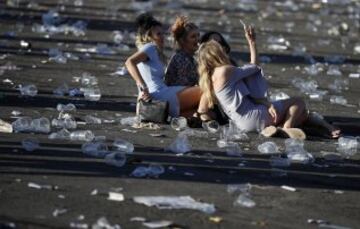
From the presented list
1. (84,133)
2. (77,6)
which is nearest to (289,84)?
(84,133)

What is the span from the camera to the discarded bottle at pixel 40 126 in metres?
9.79

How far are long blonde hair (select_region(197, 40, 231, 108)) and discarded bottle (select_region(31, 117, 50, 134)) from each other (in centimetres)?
170

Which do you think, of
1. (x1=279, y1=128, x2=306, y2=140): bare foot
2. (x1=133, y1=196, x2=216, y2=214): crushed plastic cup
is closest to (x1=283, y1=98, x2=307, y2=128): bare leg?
(x1=279, y1=128, x2=306, y2=140): bare foot

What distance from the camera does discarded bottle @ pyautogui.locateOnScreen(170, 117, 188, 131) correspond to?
34.7ft

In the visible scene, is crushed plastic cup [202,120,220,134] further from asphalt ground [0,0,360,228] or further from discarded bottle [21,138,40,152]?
discarded bottle [21,138,40,152]

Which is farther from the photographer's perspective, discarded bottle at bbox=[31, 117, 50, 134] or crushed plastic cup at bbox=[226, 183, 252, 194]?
Result: discarded bottle at bbox=[31, 117, 50, 134]

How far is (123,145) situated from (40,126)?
111cm

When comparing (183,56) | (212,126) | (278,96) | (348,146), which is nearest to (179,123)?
(212,126)

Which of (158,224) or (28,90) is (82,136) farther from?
(28,90)

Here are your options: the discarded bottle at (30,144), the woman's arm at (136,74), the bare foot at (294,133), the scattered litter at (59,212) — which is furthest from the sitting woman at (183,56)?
the scattered litter at (59,212)

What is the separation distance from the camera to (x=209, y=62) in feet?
34.3

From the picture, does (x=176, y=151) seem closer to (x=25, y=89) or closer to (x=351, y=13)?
(x=25, y=89)

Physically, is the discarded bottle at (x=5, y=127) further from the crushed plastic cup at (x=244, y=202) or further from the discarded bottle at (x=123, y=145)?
the crushed plastic cup at (x=244, y=202)

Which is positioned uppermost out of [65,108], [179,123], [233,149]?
[233,149]
